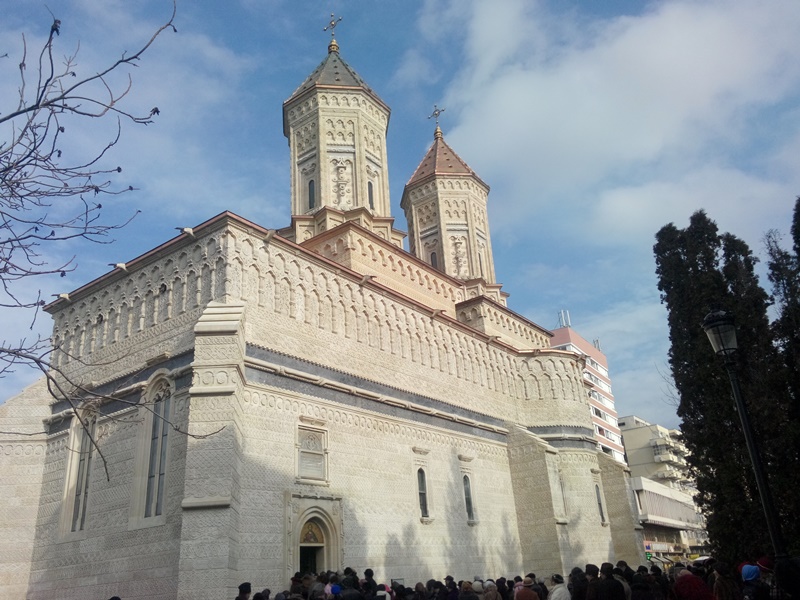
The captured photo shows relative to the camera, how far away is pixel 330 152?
24.4 m

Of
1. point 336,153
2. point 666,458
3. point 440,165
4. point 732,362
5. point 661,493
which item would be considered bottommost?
point 732,362

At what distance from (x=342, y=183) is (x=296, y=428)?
12.1 m

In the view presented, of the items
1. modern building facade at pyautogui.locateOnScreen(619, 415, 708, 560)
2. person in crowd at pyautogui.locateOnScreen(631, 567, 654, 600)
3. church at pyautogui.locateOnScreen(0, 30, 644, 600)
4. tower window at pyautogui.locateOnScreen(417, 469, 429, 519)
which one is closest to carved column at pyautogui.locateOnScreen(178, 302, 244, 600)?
church at pyautogui.locateOnScreen(0, 30, 644, 600)

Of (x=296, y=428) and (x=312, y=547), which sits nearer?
(x=312, y=547)

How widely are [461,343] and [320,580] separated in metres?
12.3

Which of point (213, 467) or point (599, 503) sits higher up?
point (213, 467)

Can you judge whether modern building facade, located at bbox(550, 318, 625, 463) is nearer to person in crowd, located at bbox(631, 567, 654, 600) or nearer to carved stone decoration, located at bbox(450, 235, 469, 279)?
carved stone decoration, located at bbox(450, 235, 469, 279)

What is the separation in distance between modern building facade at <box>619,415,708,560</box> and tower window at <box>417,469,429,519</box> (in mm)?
30308

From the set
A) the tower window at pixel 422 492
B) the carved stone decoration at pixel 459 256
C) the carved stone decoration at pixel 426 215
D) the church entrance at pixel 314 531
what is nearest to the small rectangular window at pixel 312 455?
the church entrance at pixel 314 531

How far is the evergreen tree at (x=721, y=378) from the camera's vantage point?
601 inches

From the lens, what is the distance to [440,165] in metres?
32.9

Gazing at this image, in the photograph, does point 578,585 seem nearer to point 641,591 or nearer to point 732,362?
point 641,591

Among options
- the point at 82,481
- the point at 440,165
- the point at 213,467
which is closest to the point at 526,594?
the point at 213,467

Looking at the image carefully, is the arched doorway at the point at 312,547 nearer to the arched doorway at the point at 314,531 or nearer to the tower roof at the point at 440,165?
the arched doorway at the point at 314,531
